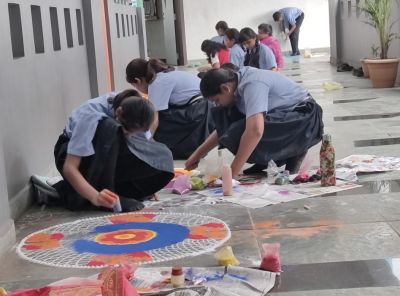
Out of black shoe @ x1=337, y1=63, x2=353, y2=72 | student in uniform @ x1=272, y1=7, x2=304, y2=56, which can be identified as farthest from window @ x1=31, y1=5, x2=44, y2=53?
student in uniform @ x1=272, y1=7, x2=304, y2=56

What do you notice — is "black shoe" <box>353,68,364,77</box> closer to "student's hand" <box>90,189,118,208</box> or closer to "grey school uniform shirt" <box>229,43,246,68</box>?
"grey school uniform shirt" <box>229,43,246,68</box>

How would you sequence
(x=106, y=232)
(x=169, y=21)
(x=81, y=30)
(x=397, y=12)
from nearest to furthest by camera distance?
(x=106, y=232)
(x=81, y=30)
(x=397, y=12)
(x=169, y=21)

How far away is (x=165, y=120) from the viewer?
5742mm

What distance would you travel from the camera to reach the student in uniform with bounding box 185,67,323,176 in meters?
4.37

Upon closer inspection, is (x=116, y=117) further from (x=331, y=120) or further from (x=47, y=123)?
(x=331, y=120)

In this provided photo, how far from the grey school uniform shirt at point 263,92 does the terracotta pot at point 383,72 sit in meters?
5.33

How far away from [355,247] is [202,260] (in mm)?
705

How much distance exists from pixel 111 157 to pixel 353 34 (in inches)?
408

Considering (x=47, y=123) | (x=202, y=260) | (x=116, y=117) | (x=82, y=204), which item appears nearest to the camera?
(x=202, y=260)

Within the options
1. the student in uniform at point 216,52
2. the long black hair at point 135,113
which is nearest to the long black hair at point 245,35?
the student in uniform at point 216,52

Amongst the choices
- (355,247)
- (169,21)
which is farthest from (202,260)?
(169,21)

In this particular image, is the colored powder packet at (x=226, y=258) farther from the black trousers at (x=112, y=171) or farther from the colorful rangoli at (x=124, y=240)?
the black trousers at (x=112, y=171)

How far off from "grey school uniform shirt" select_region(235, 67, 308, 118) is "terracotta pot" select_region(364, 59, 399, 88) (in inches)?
210

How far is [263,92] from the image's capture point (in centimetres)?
443
